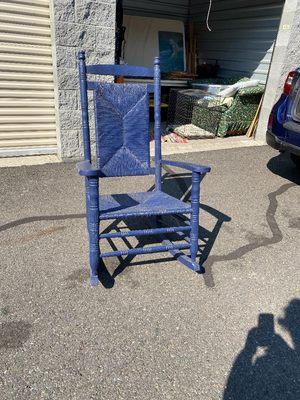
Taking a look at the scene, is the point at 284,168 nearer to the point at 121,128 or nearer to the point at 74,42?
the point at 121,128

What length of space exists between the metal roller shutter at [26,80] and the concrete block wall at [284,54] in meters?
3.87

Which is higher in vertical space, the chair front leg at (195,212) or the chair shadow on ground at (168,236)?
the chair front leg at (195,212)

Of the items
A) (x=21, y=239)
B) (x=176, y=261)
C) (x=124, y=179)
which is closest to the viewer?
(x=176, y=261)

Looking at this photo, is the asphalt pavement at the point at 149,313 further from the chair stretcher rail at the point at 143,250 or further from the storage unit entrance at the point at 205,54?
the storage unit entrance at the point at 205,54

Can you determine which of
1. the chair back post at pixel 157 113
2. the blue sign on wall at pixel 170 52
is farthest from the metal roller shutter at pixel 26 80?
the blue sign on wall at pixel 170 52

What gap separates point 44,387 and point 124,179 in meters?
3.10

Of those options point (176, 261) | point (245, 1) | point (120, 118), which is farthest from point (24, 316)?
point (245, 1)

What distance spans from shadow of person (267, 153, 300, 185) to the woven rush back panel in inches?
106

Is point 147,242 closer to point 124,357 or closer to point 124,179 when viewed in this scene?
point 124,357

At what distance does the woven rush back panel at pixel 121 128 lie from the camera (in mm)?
2830

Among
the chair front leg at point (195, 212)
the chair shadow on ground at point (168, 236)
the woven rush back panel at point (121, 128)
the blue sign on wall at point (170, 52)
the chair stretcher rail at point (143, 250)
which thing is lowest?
the chair shadow on ground at point (168, 236)

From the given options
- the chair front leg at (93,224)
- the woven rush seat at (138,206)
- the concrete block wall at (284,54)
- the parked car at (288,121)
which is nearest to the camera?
the chair front leg at (93,224)

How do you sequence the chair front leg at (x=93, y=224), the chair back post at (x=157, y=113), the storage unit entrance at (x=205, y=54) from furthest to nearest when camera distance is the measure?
the storage unit entrance at (x=205, y=54) → the chair back post at (x=157, y=113) → the chair front leg at (x=93, y=224)

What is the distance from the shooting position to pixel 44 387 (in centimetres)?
180
